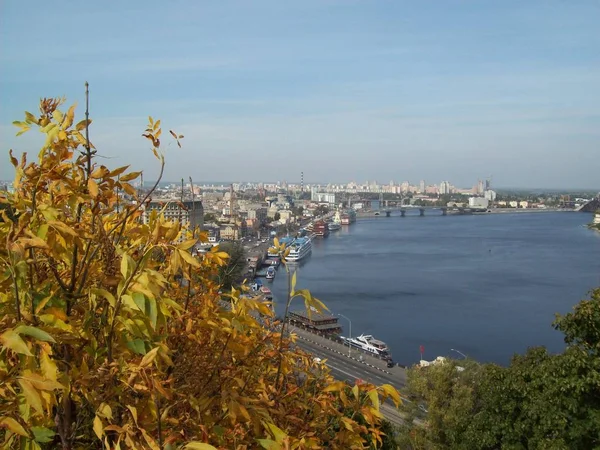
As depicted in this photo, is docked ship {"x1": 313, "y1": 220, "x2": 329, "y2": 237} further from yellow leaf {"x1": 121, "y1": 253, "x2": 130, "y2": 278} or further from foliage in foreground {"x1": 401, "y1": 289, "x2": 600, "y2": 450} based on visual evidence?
yellow leaf {"x1": 121, "y1": 253, "x2": 130, "y2": 278}

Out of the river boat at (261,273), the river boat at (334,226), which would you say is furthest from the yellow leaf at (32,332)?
the river boat at (334,226)

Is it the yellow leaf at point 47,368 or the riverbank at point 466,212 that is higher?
the yellow leaf at point 47,368

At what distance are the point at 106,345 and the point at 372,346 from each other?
6.82 metres

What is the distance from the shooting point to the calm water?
7938 millimetres

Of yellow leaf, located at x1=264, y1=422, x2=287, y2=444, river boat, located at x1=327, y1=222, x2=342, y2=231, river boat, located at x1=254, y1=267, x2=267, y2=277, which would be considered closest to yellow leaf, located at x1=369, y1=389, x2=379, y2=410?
yellow leaf, located at x1=264, y1=422, x2=287, y2=444

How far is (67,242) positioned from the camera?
50cm

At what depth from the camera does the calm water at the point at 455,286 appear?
7938mm

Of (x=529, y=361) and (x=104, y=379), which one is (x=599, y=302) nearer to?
(x=529, y=361)

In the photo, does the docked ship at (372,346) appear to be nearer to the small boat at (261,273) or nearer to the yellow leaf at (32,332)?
the yellow leaf at (32,332)

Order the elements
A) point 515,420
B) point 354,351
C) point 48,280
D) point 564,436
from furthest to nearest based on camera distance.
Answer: point 354,351 → point 515,420 → point 564,436 → point 48,280

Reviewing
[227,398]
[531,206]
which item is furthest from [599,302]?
[531,206]

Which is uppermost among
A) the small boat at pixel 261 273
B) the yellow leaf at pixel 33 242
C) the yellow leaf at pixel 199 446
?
the yellow leaf at pixel 33 242

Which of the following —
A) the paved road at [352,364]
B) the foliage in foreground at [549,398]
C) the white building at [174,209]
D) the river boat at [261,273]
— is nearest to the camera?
the white building at [174,209]

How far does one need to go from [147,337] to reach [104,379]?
0.05 meters
